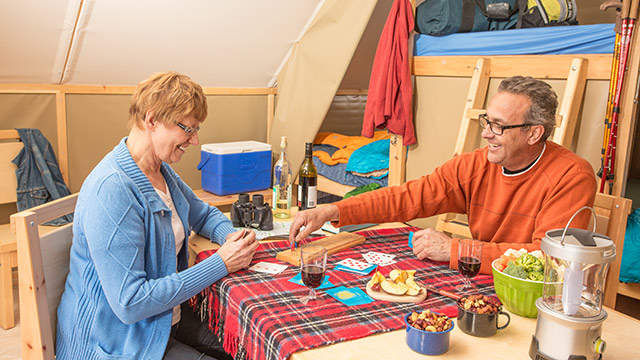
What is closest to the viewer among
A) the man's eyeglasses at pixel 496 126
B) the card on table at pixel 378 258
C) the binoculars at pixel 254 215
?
the card on table at pixel 378 258

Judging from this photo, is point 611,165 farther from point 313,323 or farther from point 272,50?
point 272,50

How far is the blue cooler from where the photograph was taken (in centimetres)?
387

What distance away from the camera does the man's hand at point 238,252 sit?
1.56m

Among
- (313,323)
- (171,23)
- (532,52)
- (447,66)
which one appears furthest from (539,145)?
(171,23)

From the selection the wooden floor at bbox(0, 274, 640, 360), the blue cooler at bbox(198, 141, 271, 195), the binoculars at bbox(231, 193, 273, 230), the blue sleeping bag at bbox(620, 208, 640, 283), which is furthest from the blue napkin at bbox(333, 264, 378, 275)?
the blue cooler at bbox(198, 141, 271, 195)

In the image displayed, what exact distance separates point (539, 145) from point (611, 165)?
1042 mm

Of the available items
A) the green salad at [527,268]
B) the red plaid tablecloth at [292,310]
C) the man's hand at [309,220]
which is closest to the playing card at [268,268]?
the red plaid tablecloth at [292,310]

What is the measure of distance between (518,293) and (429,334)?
1.08 ft

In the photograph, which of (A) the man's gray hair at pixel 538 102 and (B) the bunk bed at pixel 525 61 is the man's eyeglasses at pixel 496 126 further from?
(B) the bunk bed at pixel 525 61

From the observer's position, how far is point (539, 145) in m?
1.80

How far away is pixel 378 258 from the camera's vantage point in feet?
5.57

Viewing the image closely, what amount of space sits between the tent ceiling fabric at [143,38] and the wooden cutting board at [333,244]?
2.15 m

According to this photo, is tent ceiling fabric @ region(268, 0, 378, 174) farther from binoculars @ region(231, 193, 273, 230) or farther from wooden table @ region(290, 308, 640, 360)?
wooden table @ region(290, 308, 640, 360)

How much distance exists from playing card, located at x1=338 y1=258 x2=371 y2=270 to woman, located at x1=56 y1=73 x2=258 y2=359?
0.94 ft
